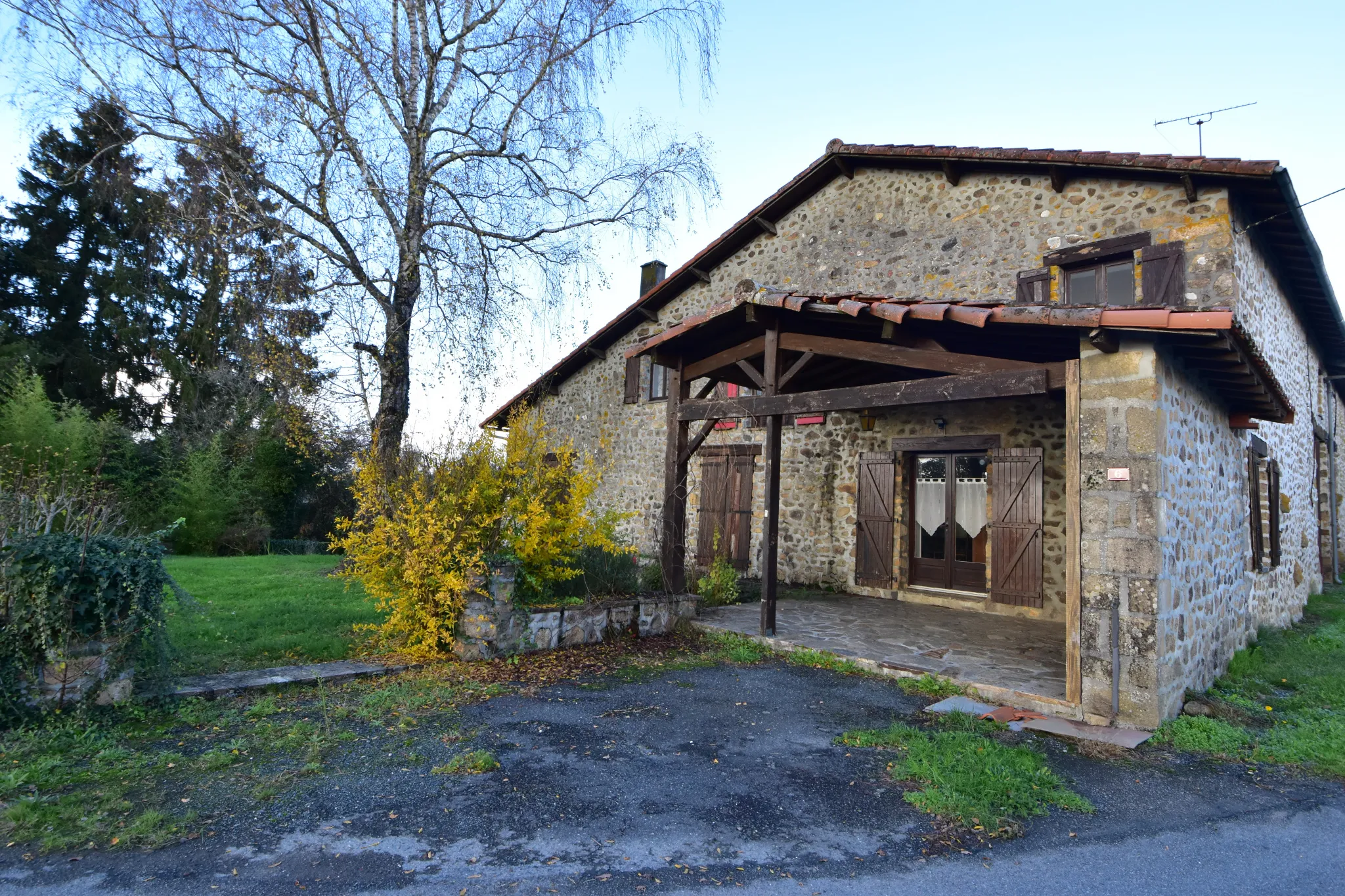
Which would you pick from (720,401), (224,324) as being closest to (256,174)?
(224,324)

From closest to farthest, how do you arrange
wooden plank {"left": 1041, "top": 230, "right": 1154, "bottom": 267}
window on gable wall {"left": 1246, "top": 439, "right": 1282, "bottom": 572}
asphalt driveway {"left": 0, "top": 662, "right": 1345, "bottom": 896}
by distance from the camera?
asphalt driveway {"left": 0, "top": 662, "right": 1345, "bottom": 896} → wooden plank {"left": 1041, "top": 230, "right": 1154, "bottom": 267} → window on gable wall {"left": 1246, "top": 439, "right": 1282, "bottom": 572}

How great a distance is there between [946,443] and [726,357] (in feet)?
11.3

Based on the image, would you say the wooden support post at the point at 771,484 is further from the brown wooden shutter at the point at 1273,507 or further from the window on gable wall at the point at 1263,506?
the brown wooden shutter at the point at 1273,507

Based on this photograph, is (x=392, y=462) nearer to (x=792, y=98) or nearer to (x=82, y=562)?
(x=82, y=562)

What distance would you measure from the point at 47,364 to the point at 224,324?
8723 millimetres

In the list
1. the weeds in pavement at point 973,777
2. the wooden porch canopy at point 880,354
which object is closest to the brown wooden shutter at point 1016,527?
the wooden porch canopy at point 880,354

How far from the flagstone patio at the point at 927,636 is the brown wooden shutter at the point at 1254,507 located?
2008 millimetres

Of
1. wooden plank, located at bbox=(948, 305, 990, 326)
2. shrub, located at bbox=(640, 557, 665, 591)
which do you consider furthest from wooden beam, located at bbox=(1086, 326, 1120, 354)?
shrub, located at bbox=(640, 557, 665, 591)

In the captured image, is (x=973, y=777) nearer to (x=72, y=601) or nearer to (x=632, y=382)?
(x=72, y=601)

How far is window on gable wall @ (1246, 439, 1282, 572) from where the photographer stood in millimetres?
7152

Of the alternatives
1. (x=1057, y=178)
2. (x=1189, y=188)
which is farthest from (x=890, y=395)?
(x=1057, y=178)

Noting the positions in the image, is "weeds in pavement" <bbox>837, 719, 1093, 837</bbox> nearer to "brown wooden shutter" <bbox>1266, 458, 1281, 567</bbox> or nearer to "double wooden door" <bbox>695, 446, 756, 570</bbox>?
"brown wooden shutter" <bbox>1266, 458, 1281, 567</bbox>

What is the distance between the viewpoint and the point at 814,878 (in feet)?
8.26

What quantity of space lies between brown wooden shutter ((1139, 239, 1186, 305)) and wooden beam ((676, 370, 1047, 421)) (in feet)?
9.53
